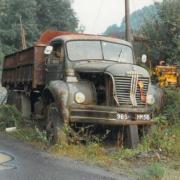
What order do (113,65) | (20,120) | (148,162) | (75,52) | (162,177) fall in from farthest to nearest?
(20,120) < (75,52) < (113,65) < (148,162) < (162,177)

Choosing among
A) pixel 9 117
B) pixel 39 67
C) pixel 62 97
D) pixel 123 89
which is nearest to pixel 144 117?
pixel 123 89

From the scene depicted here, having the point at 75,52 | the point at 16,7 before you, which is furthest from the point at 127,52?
the point at 16,7

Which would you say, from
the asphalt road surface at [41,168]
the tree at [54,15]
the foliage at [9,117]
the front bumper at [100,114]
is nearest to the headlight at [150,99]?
the front bumper at [100,114]

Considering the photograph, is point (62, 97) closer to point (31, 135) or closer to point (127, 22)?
point (31, 135)

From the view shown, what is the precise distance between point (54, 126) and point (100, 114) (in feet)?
3.82

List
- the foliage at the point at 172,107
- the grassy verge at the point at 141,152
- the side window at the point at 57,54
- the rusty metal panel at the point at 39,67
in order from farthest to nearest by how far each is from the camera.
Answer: the rusty metal panel at the point at 39,67 → the foliage at the point at 172,107 → the side window at the point at 57,54 → the grassy verge at the point at 141,152

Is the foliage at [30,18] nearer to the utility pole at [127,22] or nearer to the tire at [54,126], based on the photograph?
the utility pole at [127,22]

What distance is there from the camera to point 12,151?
467 inches

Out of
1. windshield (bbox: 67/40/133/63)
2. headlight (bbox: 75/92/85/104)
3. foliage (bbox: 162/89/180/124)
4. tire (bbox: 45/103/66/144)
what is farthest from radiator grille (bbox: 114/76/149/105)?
foliage (bbox: 162/89/180/124)

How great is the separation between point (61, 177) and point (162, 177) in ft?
5.26

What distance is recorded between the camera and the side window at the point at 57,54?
13766 mm

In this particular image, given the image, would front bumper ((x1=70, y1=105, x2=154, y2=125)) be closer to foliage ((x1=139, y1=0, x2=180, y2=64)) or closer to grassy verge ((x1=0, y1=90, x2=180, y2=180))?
grassy verge ((x1=0, y1=90, x2=180, y2=180))

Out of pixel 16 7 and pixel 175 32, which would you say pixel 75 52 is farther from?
pixel 16 7

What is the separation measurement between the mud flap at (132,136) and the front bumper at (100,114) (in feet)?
0.60
